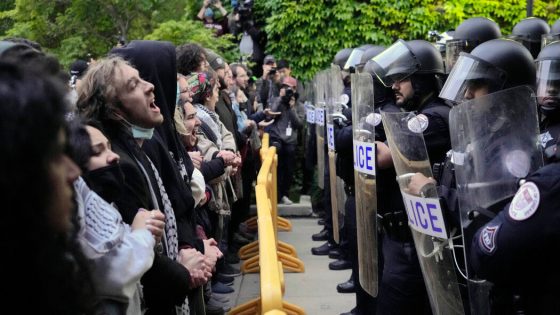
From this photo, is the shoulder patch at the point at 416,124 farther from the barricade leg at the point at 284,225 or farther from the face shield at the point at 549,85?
the barricade leg at the point at 284,225

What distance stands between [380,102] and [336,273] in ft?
11.4

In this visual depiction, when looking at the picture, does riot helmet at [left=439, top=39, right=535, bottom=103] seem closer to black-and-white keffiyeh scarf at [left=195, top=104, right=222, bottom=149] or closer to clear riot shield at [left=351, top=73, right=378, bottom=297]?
clear riot shield at [left=351, top=73, right=378, bottom=297]

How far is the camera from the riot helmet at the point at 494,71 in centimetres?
382

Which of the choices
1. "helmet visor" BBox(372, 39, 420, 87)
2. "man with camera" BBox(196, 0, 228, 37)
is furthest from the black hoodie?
"man with camera" BBox(196, 0, 228, 37)

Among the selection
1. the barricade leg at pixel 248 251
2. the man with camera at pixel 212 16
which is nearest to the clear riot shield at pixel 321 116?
the barricade leg at pixel 248 251

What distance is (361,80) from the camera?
4941mm

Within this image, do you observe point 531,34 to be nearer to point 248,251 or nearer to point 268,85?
point 248,251

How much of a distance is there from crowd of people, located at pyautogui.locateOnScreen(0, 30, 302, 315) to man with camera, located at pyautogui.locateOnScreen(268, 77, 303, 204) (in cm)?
481

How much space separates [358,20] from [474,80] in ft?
35.2

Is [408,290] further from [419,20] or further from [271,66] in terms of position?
[419,20]

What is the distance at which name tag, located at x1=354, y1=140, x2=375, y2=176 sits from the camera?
484 centimetres

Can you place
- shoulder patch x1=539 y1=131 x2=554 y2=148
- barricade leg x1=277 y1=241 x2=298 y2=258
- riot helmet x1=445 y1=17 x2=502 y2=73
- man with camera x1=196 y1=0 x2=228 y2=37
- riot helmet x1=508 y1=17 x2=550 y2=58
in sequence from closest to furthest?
shoulder patch x1=539 y1=131 x2=554 y2=148, riot helmet x1=445 y1=17 x2=502 y2=73, riot helmet x1=508 y1=17 x2=550 y2=58, barricade leg x1=277 y1=241 x2=298 y2=258, man with camera x1=196 y1=0 x2=228 y2=37

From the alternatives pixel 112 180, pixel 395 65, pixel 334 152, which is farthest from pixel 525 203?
pixel 334 152

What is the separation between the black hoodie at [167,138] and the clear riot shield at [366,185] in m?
1.12
